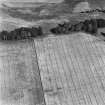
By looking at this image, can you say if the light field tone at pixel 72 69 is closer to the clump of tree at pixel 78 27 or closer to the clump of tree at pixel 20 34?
the clump of tree at pixel 78 27

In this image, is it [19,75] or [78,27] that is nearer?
[19,75]

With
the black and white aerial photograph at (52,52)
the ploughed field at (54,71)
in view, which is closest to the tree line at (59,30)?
the black and white aerial photograph at (52,52)

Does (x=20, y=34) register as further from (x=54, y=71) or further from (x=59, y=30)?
(x=54, y=71)

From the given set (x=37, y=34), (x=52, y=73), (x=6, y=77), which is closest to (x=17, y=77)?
(x=6, y=77)

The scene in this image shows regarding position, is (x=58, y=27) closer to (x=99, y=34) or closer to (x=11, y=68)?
(x=99, y=34)

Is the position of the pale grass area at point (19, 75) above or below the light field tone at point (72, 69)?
below

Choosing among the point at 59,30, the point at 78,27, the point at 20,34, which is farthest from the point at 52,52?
the point at 78,27

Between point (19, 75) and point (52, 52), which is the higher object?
point (52, 52)

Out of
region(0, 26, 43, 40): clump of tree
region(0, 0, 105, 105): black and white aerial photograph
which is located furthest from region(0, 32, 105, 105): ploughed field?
region(0, 26, 43, 40): clump of tree
